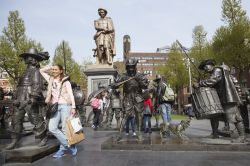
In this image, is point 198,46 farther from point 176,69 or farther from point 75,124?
point 75,124

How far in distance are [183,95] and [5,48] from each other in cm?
5296

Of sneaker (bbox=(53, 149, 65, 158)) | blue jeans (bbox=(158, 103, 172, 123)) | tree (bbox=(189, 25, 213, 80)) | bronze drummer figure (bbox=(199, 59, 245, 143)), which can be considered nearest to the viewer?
sneaker (bbox=(53, 149, 65, 158))

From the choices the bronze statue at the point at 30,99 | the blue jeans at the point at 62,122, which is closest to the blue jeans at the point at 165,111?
the bronze statue at the point at 30,99

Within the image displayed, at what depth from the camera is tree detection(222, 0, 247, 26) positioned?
3095 cm

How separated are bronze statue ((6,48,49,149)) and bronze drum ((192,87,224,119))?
12.7 ft

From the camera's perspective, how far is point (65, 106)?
240 inches

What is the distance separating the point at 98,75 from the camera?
15164 millimetres

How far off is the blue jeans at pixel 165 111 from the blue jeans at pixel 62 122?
4416 mm

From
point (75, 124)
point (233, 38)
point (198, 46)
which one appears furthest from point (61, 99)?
point (198, 46)

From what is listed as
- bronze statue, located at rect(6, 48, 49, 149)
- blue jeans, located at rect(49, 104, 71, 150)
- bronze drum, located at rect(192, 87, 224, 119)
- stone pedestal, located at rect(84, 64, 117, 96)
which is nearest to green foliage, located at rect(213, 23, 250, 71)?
stone pedestal, located at rect(84, 64, 117, 96)

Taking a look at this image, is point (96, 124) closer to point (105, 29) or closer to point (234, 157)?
point (105, 29)

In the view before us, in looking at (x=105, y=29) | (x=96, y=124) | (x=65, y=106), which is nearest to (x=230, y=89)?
(x=65, y=106)

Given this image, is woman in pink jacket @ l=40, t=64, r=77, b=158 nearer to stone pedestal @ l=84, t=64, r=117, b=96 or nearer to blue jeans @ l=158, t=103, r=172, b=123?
blue jeans @ l=158, t=103, r=172, b=123

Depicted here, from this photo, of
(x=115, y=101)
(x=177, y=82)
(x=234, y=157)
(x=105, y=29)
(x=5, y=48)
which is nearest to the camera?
(x=234, y=157)
